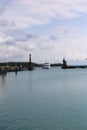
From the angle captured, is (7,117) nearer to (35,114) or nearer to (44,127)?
(35,114)

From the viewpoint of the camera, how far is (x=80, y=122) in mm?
27422

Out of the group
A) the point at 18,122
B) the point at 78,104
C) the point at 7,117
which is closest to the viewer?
the point at 18,122

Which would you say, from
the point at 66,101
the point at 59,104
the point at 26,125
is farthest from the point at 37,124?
the point at 66,101

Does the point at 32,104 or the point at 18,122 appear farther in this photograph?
the point at 32,104

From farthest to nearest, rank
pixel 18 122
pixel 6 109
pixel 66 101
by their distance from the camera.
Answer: pixel 66 101
pixel 6 109
pixel 18 122

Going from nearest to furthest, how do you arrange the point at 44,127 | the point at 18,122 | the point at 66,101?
1. the point at 44,127
2. the point at 18,122
3. the point at 66,101

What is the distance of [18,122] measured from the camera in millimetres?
27297

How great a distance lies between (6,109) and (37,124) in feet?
26.9

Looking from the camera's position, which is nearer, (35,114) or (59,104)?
(35,114)

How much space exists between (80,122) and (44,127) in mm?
3837

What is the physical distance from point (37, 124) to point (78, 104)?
37.6 ft

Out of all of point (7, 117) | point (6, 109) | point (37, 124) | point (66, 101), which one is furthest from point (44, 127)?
point (66, 101)

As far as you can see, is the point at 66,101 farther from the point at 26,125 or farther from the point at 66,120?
the point at 26,125

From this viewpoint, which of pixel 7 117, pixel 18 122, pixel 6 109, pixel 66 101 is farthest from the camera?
pixel 66 101
